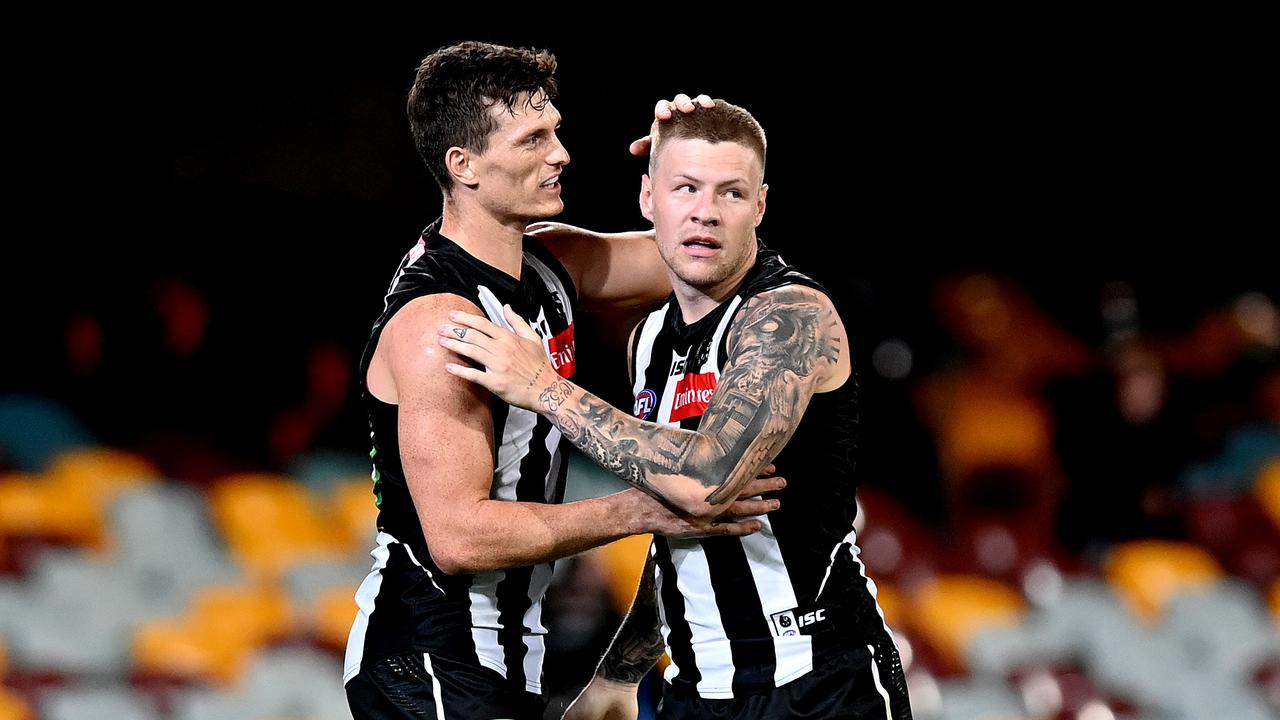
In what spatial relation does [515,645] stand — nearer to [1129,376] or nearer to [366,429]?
[366,429]

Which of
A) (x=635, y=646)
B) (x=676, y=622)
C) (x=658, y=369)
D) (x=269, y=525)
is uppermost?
(x=658, y=369)

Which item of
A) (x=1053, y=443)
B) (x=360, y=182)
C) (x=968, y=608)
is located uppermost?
(x=360, y=182)

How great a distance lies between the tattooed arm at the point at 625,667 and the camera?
11.5 ft

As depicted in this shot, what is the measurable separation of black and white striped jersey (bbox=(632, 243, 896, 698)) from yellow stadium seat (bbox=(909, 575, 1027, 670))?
4167mm

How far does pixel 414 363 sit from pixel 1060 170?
568cm

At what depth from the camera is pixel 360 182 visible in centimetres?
672

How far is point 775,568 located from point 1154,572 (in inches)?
209

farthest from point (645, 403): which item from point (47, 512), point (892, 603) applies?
point (892, 603)

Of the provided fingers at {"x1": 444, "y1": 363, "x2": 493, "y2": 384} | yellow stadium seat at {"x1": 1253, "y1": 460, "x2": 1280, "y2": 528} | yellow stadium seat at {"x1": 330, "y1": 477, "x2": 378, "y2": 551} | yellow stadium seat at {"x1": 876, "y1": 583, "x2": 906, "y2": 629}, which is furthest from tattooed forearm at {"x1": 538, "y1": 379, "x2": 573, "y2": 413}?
yellow stadium seat at {"x1": 1253, "y1": 460, "x2": 1280, "y2": 528}

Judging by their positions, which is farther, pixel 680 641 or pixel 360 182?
pixel 360 182

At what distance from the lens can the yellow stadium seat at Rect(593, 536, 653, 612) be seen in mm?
6109

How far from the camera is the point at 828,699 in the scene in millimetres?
2980

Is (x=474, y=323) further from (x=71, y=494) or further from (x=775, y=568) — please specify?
(x=71, y=494)

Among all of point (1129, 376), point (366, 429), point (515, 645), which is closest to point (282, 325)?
point (366, 429)
